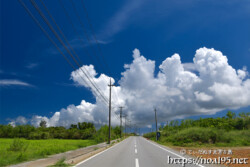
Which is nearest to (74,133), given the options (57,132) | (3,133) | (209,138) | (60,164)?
(57,132)

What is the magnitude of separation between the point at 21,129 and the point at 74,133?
2494cm

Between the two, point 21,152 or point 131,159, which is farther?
point 21,152

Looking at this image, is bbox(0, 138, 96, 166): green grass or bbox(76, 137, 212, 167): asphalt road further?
bbox(0, 138, 96, 166): green grass

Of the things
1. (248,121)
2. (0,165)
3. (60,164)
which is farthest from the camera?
(248,121)

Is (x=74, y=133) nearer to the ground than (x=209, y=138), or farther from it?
nearer to the ground

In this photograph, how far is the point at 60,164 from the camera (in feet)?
29.8

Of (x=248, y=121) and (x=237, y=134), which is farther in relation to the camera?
(x=248, y=121)

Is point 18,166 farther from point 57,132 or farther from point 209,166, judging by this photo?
point 57,132

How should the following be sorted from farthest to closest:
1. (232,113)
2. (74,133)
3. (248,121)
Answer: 1. (74,133)
2. (232,113)
3. (248,121)

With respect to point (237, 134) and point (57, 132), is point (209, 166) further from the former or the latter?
point (57, 132)

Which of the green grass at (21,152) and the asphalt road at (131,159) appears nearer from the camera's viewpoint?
the asphalt road at (131,159)

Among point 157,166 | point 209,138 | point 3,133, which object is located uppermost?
point 157,166

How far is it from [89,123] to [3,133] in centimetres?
4085

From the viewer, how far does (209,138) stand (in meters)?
29.1
